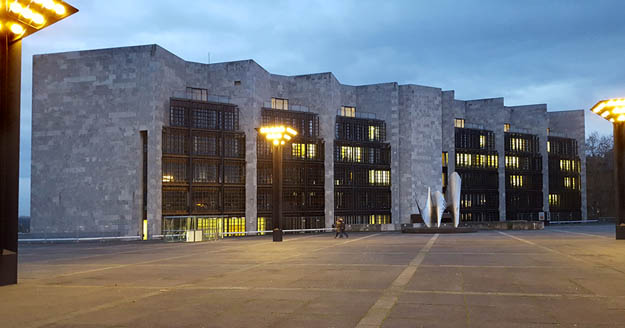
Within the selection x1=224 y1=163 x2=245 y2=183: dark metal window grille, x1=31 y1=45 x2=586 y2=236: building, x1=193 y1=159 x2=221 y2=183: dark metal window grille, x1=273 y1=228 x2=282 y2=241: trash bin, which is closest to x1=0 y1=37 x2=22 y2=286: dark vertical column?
x1=273 y1=228 x2=282 y2=241: trash bin

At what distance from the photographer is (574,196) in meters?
88.2

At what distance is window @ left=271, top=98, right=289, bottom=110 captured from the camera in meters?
61.7

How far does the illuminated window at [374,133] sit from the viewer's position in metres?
67.2

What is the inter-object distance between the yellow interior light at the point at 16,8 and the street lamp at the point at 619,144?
3060 centimetres

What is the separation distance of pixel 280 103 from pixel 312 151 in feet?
Answer: 22.2

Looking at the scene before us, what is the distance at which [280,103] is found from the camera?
204 feet

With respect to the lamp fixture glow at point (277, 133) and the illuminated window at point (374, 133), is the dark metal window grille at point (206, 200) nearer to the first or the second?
the lamp fixture glow at point (277, 133)

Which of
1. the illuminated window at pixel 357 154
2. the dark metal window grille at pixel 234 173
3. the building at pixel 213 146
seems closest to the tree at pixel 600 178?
the building at pixel 213 146

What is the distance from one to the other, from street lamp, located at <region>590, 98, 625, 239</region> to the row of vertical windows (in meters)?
43.2

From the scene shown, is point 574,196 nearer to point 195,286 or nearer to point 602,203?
point 602,203

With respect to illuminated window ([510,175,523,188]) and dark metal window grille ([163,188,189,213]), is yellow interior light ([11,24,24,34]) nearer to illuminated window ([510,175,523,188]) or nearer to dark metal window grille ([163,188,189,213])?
dark metal window grille ([163,188,189,213])

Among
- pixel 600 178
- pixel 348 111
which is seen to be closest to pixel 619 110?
pixel 348 111

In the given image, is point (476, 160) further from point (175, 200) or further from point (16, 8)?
point (16, 8)

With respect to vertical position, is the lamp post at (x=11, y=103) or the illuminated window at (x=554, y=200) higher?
the lamp post at (x=11, y=103)
